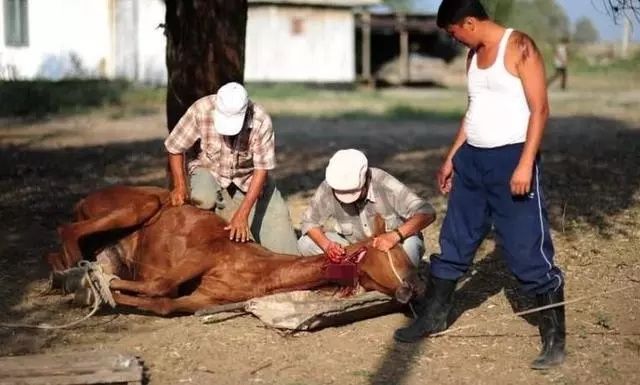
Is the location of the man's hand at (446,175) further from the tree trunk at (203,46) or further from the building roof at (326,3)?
the building roof at (326,3)

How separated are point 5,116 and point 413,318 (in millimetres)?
15045

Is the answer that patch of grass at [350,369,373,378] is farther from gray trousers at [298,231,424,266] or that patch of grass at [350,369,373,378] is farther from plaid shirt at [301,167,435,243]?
plaid shirt at [301,167,435,243]

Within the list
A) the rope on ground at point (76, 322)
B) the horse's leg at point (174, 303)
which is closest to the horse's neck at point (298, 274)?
the horse's leg at point (174, 303)

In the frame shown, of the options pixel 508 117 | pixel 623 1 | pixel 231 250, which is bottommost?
pixel 231 250

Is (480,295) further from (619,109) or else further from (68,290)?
(619,109)

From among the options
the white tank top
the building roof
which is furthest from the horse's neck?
the building roof

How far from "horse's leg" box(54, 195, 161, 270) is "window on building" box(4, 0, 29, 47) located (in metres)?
Answer: 19.7

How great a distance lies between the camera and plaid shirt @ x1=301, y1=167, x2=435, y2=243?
6.27 metres

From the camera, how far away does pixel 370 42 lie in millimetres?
37875

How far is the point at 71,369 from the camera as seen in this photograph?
15.8 feet

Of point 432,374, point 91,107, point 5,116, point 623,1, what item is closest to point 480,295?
point 432,374

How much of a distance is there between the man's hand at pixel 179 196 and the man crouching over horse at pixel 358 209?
77 centimetres

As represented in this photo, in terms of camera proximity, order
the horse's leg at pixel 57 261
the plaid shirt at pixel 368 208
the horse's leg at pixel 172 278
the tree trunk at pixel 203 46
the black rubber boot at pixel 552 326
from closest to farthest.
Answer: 1. the black rubber boot at pixel 552 326
2. the horse's leg at pixel 172 278
3. the plaid shirt at pixel 368 208
4. the horse's leg at pixel 57 261
5. the tree trunk at pixel 203 46

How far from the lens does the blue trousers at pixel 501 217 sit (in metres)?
5.30
